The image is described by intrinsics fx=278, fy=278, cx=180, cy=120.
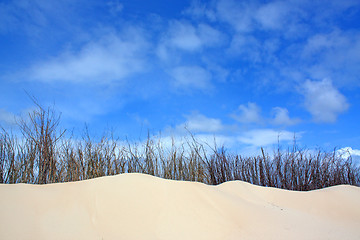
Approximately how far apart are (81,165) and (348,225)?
10.0ft

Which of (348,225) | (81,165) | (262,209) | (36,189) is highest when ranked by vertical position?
(81,165)

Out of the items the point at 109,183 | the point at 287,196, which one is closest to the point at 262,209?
the point at 287,196

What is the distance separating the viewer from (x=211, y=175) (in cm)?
455

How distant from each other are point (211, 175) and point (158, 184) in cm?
233

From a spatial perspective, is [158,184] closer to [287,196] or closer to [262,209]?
[262,209]

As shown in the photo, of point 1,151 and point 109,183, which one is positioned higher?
point 1,151

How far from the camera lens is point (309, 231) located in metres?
2.12

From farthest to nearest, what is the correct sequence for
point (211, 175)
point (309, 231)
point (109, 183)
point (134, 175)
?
point (211, 175), point (134, 175), point (109, 183), point (309, 231)

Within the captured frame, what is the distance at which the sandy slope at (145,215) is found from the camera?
6.04 feet

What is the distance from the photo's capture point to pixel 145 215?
2.01 metres

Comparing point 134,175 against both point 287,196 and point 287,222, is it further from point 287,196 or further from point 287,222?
point 287,196

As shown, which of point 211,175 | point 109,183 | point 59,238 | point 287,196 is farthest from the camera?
point 211,175

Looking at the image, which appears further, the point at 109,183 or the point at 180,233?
the point at 109,183

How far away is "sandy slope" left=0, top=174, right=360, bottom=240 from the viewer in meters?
1.84
